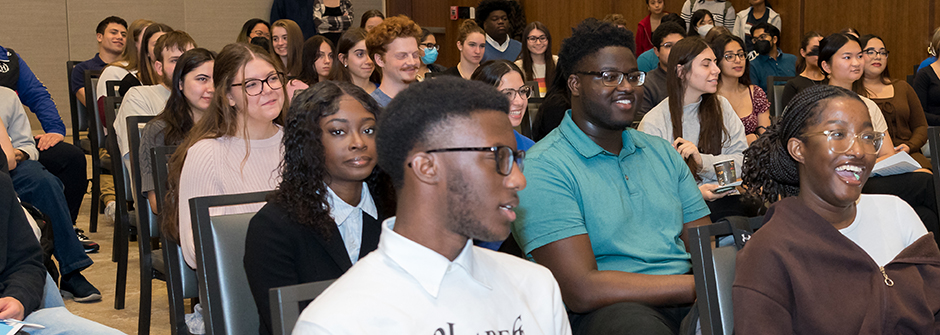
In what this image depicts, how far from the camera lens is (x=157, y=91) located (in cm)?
362

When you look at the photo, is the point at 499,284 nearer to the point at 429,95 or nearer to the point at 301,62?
the point at 429,95

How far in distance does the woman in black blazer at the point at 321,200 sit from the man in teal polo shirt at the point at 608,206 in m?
0.39

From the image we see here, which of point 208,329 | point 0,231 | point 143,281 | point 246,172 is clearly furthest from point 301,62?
point 208,329

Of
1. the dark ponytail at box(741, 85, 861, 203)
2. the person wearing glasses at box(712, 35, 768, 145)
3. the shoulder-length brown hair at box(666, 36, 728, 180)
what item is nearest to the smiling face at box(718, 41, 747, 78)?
the person wearing glasses at box(712, 35, 768, 145)

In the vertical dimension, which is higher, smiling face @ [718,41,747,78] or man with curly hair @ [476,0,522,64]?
man with curly hair @ [476,0,522,64]

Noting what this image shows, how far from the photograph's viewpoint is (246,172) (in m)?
2.26

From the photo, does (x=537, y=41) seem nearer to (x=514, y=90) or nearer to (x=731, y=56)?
(x=731, y=56)

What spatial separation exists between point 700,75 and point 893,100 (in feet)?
4.92

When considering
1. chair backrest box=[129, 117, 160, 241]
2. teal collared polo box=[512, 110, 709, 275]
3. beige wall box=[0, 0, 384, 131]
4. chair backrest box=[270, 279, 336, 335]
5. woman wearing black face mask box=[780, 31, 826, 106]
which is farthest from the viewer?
beige wall box=[0, 0, 384, 131]

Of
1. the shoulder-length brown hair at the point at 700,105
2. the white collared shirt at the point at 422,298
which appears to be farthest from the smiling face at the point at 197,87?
the white collared shirt at the point at 422,298

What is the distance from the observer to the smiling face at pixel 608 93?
78.7 inches

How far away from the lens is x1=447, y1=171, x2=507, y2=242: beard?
3.56ft

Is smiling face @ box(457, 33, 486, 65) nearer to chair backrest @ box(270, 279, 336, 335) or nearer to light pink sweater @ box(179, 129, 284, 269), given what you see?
light pink sweater @ box(179, 129, 284, 269)

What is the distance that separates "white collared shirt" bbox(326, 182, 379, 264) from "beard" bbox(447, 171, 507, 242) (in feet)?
2.06
